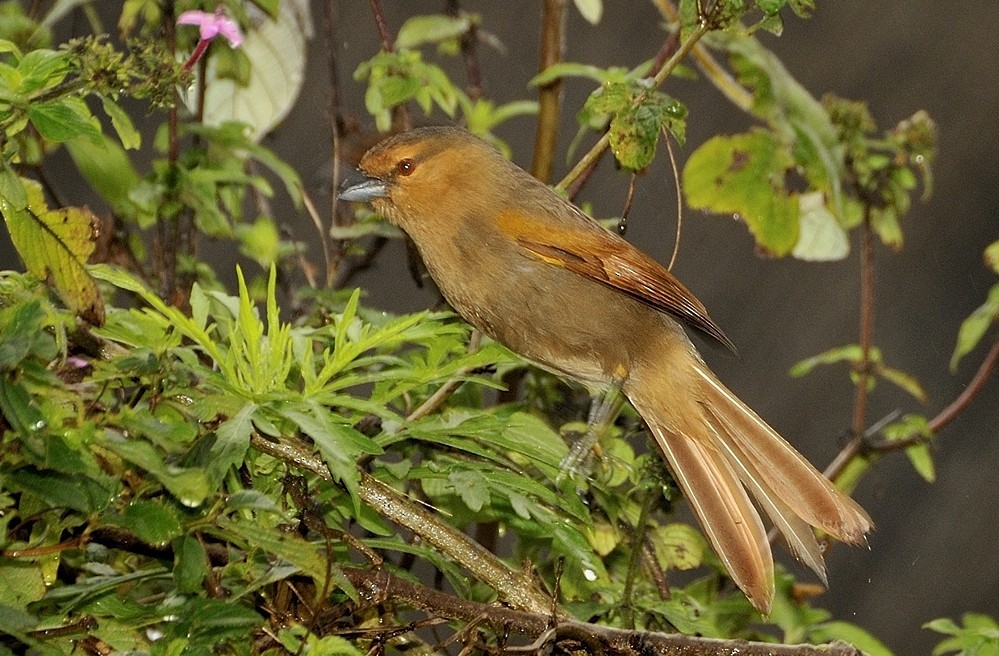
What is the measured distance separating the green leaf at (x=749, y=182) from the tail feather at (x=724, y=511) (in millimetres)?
510

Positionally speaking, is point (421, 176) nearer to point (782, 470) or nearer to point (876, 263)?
point (782, 470)

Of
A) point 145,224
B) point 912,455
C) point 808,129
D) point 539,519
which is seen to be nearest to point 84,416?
point 539,519

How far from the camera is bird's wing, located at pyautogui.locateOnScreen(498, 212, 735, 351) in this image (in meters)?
1.54

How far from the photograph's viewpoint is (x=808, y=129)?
172cm

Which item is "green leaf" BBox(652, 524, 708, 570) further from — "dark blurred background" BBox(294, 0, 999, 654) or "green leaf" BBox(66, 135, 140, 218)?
"dark blurred background" BBox(294, 0, 999, 654)

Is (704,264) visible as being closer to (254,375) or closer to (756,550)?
(756,550)

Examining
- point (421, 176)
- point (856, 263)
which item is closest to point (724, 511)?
point (421, 176)

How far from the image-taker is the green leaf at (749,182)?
192 centimetres

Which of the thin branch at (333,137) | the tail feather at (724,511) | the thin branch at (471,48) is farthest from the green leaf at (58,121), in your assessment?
the thin branch at (471,48)

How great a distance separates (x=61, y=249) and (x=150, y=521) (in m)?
0.29

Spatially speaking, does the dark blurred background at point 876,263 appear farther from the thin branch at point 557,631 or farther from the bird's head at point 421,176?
the thin branch at point 557,631

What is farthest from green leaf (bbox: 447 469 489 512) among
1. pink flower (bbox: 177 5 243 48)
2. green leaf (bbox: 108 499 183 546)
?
pink flower (bbox: 177 5 243 48)

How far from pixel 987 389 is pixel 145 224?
8.18ft

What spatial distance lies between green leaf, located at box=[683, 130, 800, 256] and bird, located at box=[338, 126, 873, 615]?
373mm
